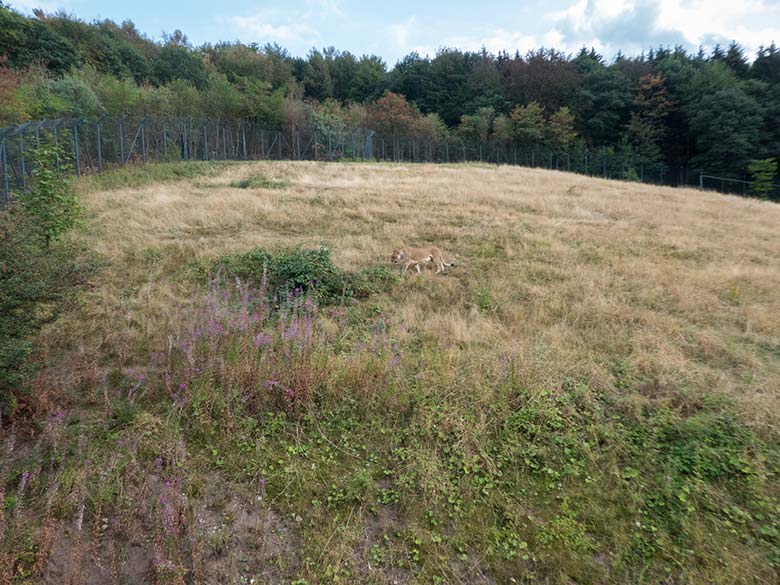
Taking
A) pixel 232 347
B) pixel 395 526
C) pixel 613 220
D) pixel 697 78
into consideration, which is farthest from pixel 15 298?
pixel 697 78

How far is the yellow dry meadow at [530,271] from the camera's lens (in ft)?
16.0

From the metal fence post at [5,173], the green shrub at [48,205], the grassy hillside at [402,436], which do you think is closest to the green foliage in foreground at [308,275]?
the grassy hillside at [402,436]

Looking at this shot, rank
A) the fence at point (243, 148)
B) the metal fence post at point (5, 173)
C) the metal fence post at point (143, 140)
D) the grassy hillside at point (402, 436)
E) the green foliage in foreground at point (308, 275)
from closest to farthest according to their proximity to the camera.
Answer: the grassy hillside at point (402, 436)
the green foliage in foreground at point (308, 275)
the metal fence post at point (5, 173)
the fence at point (243, 148)
the metal fence post at point (143, 140)

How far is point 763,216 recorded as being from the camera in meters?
16.6

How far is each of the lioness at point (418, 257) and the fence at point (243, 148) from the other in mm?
7474

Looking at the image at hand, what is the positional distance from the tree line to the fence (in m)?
1.60

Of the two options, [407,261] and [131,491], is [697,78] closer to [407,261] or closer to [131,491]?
[407,261]

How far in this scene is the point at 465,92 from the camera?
207 feet

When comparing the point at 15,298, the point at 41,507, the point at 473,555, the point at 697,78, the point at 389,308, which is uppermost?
the point at 697,78

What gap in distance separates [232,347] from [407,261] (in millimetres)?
4579

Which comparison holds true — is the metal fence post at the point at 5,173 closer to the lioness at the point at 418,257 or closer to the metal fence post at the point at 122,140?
the metal fence post at the point at 122,140

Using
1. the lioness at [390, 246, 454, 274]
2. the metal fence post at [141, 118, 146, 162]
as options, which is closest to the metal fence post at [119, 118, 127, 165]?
the metal fence post at [141, 118, 146, 162]

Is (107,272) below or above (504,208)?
below

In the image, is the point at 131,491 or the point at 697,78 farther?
the point at 697,78
